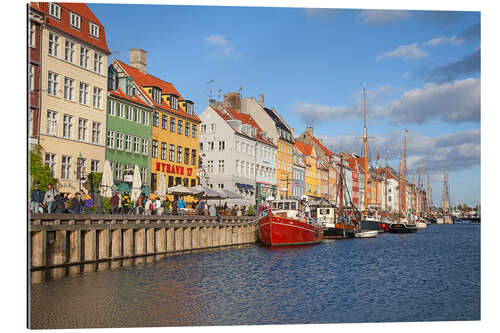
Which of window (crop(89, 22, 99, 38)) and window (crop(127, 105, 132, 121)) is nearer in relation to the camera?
window (crop(89, 22, 99, 38))

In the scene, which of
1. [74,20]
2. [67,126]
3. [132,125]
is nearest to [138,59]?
[132,125]

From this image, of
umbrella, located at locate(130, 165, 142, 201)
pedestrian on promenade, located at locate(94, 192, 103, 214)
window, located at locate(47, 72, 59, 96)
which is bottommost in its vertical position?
pedestrian on promenade, located at locate(94, 192, 103, 214)

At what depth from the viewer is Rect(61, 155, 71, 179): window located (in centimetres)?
2505

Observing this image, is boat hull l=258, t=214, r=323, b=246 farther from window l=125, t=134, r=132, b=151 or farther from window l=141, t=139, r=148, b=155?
window l=125, t=134, r=132, b=151

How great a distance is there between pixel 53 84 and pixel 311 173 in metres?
58.9

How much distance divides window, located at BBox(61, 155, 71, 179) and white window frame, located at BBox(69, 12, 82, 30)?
5.17 metres

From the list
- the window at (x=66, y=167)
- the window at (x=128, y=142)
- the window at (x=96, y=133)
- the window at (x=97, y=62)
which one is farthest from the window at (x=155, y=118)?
the window at (x=66, y=167)

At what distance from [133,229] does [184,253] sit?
169 inches

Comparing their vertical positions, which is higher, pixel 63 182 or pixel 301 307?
pixel 63 182

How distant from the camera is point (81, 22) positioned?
25.2 meters

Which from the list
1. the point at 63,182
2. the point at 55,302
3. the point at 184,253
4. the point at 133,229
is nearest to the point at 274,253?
the point at 184,253

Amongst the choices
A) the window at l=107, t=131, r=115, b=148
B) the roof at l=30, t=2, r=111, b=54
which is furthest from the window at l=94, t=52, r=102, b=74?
the window at l=107, t=131, r=115, b=148

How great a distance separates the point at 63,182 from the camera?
2573 centimetres
